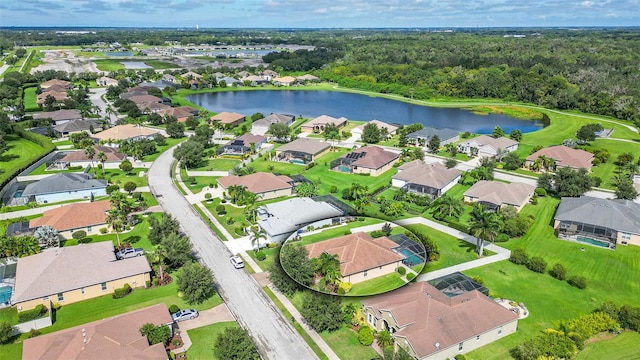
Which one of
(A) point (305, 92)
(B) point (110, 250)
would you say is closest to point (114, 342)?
(B) point (110, 250)

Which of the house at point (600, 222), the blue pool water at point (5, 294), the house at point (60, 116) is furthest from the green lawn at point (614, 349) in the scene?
the house at point (60, 116)

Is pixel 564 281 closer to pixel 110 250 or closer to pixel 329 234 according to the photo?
pixel 329 234

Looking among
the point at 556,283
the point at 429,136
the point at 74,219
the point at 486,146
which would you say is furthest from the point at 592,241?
the point at 74,219

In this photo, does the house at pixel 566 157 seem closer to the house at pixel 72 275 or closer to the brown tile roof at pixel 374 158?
the brown tile roof at pixel 374 158

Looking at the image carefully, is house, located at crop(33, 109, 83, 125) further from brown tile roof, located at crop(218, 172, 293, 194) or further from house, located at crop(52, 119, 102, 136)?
brown tile roof, located at crop(218, 172, 293, 194)

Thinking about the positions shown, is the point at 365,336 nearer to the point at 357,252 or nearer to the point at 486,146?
the point at 357,252

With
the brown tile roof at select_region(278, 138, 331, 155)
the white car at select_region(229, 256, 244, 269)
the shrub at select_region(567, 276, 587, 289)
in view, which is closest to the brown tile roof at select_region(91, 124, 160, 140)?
the brown tile roof at select_region(278, 138, 331, 155)
